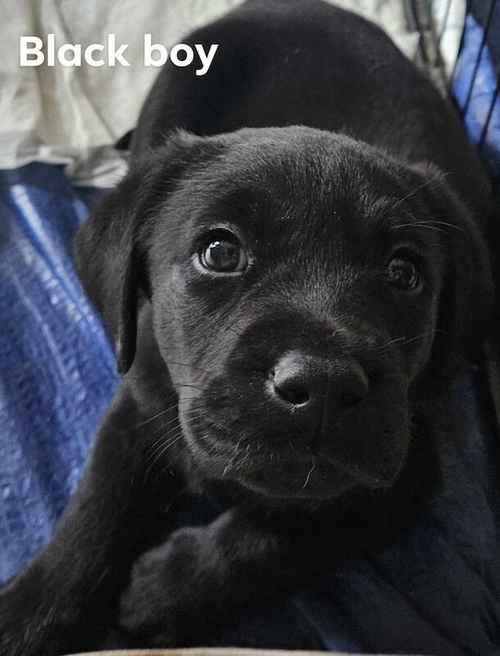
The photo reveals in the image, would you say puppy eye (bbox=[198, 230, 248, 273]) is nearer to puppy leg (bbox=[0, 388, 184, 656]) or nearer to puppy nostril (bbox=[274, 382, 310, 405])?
puppy nostril (bbox=[274, 382, 310, 405])

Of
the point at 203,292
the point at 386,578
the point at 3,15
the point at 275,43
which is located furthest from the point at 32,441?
the point at 3,15

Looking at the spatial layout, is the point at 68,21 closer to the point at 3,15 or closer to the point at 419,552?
the point at 3,15

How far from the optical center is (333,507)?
3.90ft

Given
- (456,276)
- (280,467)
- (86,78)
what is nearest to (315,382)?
(280,467)

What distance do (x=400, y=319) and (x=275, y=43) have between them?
1096 mm

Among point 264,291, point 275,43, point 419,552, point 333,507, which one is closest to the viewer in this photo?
point 264,291

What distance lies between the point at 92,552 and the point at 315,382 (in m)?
0.54

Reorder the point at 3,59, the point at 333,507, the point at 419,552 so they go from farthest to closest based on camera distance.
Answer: the point at 3,59 → the point at 419,552 → the point at 333,507

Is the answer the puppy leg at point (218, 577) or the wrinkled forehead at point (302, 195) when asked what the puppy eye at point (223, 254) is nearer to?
the wrinkled forehead at point (302, 195)

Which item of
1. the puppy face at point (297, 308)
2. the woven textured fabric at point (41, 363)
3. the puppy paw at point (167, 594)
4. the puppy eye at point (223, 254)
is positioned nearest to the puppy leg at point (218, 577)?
the puppy paw at point (167, 594)

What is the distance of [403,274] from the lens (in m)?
1.16

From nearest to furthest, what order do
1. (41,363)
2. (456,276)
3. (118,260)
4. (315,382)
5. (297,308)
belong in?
(315,382), (297,308), (118,260), (456,276), (41,363)

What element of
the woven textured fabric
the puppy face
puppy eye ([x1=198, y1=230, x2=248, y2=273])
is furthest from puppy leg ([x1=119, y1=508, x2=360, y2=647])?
puppy eye ([x1=198, y1=230, x2=248, y2=273])

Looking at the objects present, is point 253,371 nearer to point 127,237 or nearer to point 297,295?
point 297,295
